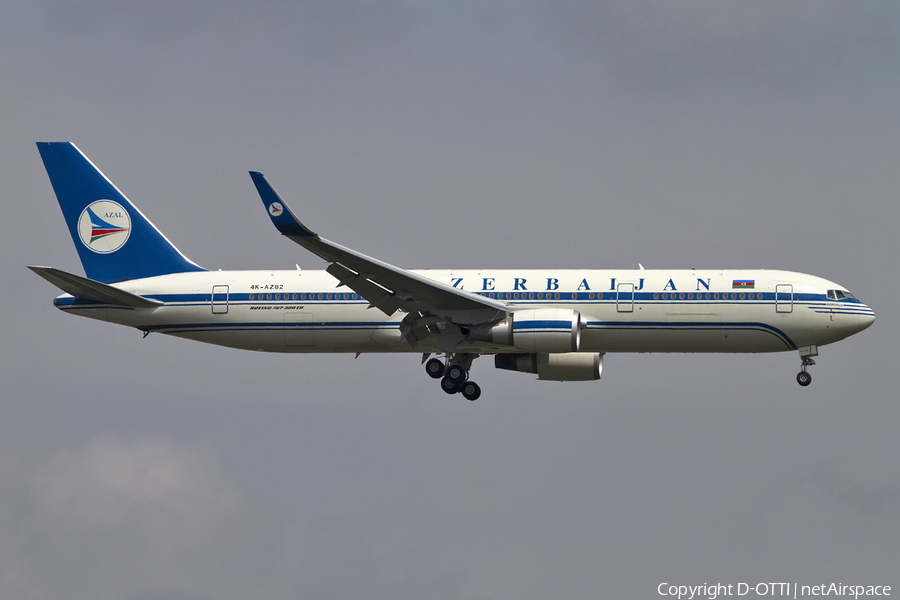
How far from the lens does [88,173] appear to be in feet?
176

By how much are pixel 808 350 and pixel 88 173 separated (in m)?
31.7

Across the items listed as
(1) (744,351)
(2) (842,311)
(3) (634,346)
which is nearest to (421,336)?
(3) (634,346)

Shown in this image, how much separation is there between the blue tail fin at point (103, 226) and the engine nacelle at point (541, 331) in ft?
46.9

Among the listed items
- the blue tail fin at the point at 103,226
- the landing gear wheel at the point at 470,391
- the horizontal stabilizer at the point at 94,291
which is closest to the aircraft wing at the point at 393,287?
the landing gear wheel at the point at 470,391

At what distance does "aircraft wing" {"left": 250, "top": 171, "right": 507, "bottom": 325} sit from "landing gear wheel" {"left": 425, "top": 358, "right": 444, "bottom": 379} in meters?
3.81

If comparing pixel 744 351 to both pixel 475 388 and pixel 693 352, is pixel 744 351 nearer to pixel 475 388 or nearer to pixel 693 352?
pixel 693 352

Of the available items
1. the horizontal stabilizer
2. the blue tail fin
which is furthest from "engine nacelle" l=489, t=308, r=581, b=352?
the horizontal stabilizer

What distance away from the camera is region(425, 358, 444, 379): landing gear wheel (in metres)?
50.2

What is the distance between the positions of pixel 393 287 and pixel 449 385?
6.19m

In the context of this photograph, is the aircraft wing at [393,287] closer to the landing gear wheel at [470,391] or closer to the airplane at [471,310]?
the airplane at [471,310]

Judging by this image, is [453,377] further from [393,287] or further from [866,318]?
[866,318]

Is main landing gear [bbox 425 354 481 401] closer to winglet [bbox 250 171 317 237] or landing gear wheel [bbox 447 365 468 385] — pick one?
landing gear wheel [bbox 447 365 468 385]

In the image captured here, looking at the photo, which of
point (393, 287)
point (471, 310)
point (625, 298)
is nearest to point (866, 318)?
point (625, 298)

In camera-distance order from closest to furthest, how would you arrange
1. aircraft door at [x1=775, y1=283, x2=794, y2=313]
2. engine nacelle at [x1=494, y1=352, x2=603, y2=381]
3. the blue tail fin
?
aircraft door at [x1=775, y1=283, x2=794, y2=313]
engine nacelle at [x1=494, y1=352, x2=603, y2=381]
the blue tail fin
